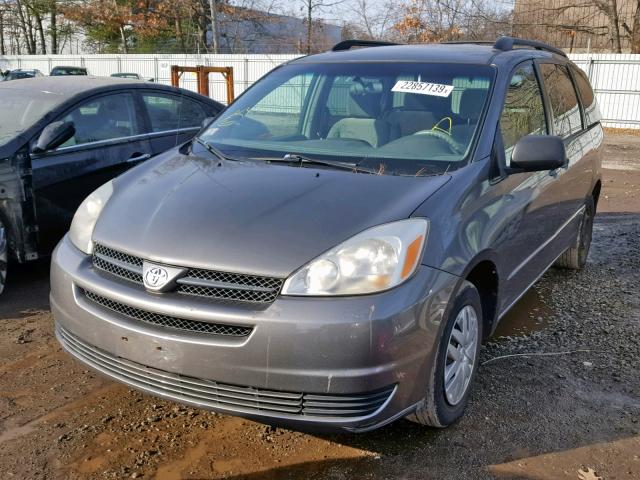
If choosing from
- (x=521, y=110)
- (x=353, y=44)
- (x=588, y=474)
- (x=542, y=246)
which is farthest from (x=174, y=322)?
(x=353, y=44)

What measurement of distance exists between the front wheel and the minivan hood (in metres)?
0.54

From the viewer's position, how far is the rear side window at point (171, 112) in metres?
5.89

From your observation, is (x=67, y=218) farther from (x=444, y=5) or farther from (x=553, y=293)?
(x=444, y=5)

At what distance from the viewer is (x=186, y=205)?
9.50 feet

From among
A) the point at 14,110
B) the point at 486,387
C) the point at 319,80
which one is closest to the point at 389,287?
the point at 486,387

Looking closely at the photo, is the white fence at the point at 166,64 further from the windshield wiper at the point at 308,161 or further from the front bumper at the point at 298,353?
the front bumper at the point at 298,353

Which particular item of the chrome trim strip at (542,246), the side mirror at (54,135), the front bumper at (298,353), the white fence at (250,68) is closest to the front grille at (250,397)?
the front bumper at (298,353)

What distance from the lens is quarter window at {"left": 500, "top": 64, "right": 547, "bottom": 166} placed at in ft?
11.8

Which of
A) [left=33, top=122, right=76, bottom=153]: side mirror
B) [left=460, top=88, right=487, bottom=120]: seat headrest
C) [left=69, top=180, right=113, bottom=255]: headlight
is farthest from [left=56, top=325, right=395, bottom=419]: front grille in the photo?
[left=33, top=122, right=76, bottom=153]: side mirror

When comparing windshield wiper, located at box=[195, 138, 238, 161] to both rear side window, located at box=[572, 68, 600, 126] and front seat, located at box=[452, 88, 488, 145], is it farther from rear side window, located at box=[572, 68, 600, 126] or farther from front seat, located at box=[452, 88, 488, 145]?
rear side window, located at box=[572, 68, 600, 126]

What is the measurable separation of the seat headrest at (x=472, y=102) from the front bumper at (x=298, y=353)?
3.99 ft

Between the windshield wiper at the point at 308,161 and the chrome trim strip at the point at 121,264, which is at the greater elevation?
the windshield wiper at the point at 308,161

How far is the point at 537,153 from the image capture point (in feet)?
10.9

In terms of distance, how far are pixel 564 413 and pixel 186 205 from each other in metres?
2.16
